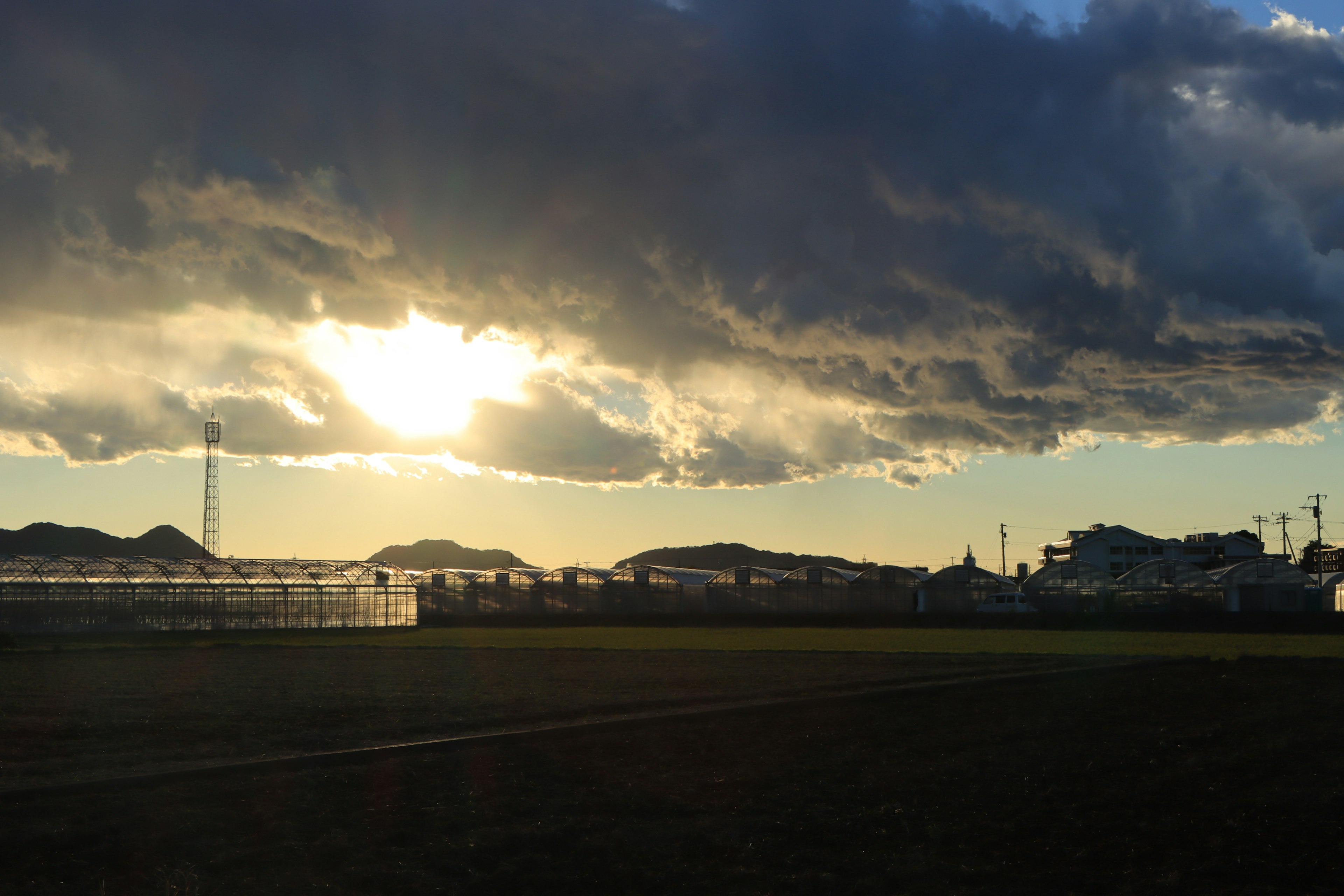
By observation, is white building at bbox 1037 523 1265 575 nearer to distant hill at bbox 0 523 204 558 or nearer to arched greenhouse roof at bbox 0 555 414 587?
arched greenhouse roof at bbox 0 555 414 587

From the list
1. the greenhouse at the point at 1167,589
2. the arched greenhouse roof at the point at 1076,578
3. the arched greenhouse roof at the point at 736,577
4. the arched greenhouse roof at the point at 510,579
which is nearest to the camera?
the greenhouse at the point at 1167,589

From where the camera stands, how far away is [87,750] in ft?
48.5

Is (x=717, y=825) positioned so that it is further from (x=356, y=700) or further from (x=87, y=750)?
(x=356, y=700)

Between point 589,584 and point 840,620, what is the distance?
73.1 ft

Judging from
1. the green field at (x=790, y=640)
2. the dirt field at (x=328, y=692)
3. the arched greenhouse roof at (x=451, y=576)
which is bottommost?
the green field at (x=790, y=640)

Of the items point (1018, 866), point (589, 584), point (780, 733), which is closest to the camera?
point (1018, 866)

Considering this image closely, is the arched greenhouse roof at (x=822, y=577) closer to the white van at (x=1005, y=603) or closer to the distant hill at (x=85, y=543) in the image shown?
the white van at (x=1005, y=603)

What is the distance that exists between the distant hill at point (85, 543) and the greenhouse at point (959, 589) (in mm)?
135735

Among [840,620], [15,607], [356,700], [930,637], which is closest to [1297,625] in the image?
[930,637]

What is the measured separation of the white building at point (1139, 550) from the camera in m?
125

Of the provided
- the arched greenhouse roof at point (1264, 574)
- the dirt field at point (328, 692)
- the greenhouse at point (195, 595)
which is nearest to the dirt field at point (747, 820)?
the dirt field at point (328, 692)

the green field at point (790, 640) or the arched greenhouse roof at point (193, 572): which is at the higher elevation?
the arched greenhouse roof at point (193, 572)

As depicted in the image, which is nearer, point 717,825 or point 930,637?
point 717,825

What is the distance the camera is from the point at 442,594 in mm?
84562
